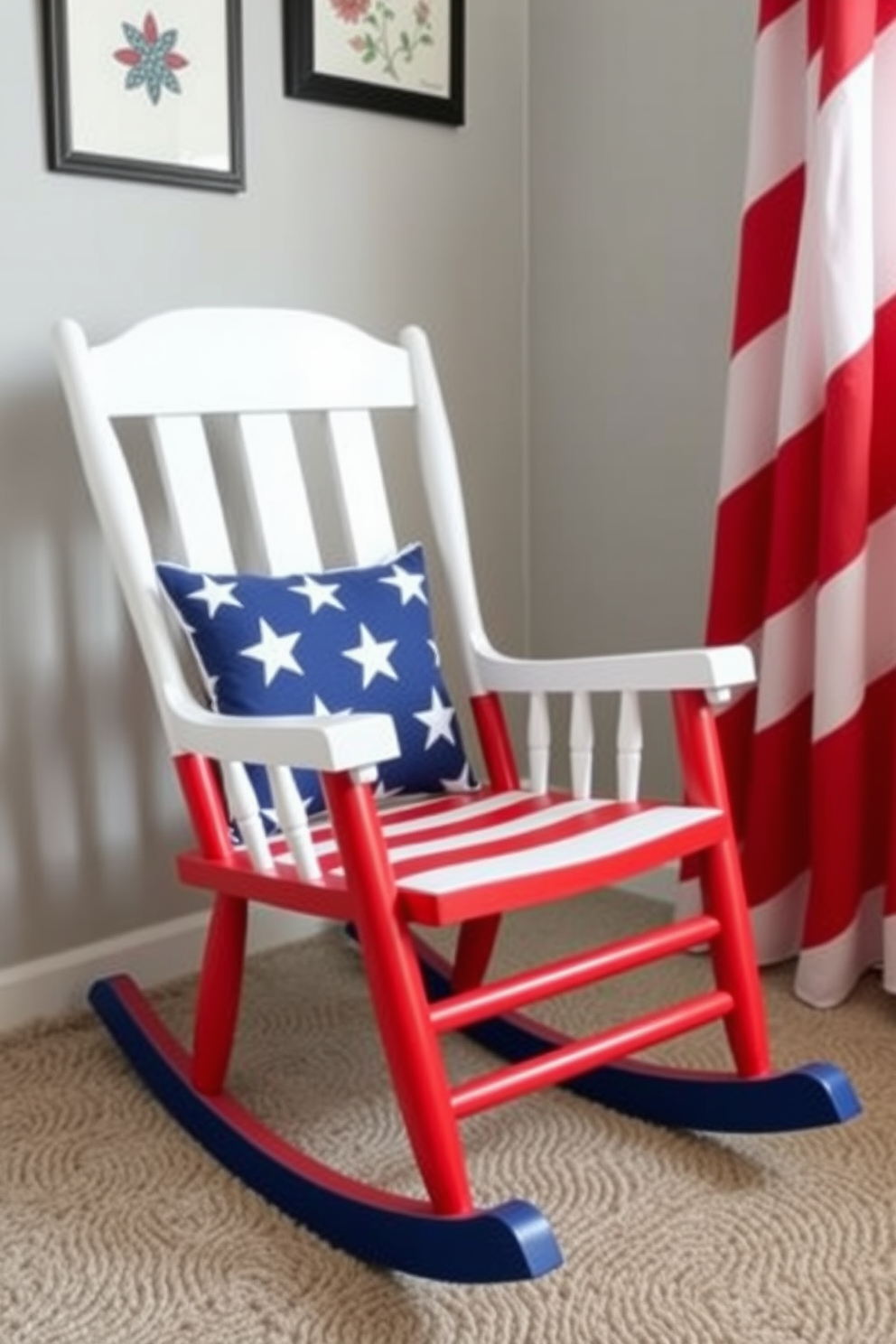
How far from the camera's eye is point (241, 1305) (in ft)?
3.53

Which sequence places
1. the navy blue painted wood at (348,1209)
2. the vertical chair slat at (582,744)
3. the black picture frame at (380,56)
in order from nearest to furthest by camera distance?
the navy blue painted wood at (348,1209), the vertical chair slat at (582,744), the black picture frame at (380,56)

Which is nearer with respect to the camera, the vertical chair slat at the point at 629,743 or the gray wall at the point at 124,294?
the vertical chair slat at the point at 629,743


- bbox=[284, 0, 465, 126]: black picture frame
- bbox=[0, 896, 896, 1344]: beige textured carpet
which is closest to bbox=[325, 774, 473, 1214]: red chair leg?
bbox=[0, 896, 896, 1344]: beige textured carpet

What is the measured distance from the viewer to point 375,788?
1.40 metres

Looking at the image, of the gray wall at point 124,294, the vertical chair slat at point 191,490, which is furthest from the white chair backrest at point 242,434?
the gray wall at point 124,294

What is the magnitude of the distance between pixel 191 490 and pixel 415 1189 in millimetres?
729

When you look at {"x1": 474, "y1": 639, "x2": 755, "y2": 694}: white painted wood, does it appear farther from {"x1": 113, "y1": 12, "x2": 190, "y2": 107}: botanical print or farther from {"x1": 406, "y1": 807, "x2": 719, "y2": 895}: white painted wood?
{"x1": 113, "y1": 12, "x2": 190, "y2": 107}: botanical print

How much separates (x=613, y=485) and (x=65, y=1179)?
115 centimetres

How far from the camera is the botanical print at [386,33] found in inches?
68.1

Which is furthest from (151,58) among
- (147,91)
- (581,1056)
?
(581,1056)

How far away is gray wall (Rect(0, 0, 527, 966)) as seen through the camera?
1.52 metres

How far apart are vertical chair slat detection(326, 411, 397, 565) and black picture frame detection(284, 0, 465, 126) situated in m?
0.44

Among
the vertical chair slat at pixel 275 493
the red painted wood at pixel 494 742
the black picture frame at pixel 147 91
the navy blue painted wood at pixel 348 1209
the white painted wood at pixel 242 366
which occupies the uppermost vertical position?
the black picture frame at pixel 147 91

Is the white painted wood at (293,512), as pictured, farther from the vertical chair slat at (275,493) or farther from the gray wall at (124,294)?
the gray wall at (124,294)
